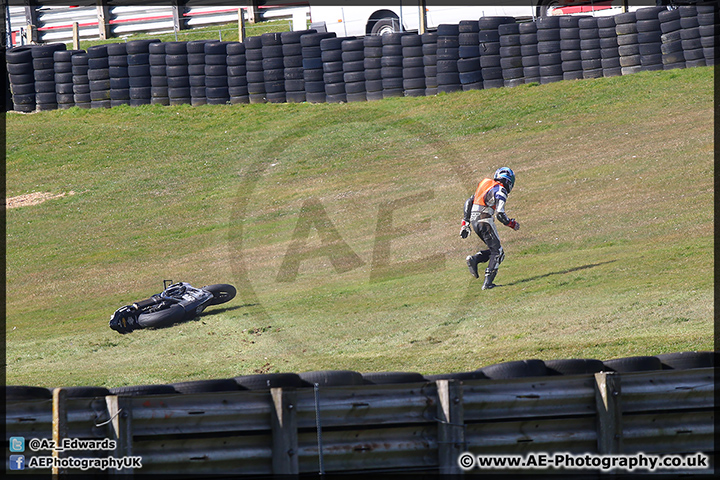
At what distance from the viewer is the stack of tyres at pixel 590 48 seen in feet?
84.8

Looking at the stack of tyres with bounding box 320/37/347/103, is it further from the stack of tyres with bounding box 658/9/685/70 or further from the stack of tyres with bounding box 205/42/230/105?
the stack of tyres with bounding box 658/9/685/70

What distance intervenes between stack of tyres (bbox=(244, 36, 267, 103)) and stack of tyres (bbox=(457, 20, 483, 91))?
6950 mm

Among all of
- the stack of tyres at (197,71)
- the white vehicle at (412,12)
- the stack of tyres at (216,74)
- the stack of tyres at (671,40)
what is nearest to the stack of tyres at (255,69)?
the stack of tyres at (216,74)

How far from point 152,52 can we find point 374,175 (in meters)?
10.2

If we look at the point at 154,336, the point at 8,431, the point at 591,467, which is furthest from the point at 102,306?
the point at 591,467

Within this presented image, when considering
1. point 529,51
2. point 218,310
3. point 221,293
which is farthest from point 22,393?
point 529,51

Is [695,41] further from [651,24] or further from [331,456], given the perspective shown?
[331,456]

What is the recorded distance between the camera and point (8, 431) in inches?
204

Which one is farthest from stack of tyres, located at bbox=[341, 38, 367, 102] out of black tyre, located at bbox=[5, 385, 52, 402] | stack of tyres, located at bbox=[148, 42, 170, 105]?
black tyre, located at bbox=[5, 385, 52, 402]

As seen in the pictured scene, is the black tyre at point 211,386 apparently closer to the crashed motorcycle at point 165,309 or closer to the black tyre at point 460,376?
the black tyre at point 460,376

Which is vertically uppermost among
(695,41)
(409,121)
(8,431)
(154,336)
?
(695,41)

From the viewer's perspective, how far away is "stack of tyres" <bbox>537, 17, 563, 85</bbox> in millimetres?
26125

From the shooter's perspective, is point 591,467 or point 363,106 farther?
point 363,106

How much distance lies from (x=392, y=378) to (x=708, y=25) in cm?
2262
